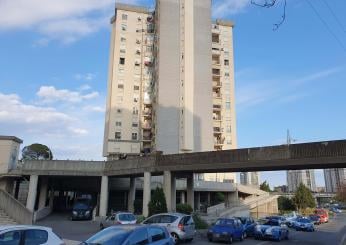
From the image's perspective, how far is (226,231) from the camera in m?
22.4

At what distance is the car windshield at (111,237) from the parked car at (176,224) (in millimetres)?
10206

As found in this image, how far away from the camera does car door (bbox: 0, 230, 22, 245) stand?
29.4 feet

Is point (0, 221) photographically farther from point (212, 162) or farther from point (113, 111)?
point (113, 111)

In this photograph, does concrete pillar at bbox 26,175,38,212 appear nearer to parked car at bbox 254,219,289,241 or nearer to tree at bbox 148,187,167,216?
tree at bbox 148,187,167,216

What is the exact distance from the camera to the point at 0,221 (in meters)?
25.7

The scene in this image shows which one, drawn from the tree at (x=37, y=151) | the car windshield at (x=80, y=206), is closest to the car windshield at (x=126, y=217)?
the car windshield at (x=80, y=206)

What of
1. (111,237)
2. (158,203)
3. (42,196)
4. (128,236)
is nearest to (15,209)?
(158,203)

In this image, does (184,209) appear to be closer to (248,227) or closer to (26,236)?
(248,227)

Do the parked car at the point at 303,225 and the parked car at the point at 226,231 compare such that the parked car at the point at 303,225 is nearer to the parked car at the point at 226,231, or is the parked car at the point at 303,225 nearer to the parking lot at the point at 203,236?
the parking lot at the point at 203,236

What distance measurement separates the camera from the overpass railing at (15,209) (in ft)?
84.5

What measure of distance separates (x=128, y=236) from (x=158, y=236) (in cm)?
191

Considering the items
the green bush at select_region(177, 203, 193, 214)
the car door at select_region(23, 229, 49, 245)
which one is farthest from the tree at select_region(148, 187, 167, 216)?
the car door at select_region(23, 229, 49, 245)

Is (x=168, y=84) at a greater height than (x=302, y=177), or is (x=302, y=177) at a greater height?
(x=168, y=84)

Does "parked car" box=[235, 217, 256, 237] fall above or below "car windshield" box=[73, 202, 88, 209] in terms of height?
below
